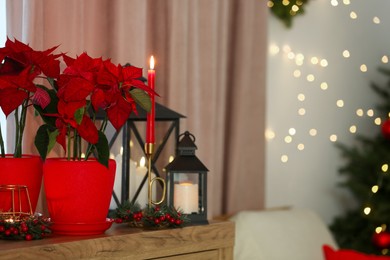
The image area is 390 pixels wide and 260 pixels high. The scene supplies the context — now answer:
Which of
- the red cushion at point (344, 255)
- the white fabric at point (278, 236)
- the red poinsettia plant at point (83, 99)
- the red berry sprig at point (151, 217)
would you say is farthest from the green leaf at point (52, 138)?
the red cushion at point (344, 255)

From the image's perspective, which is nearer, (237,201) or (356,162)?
(237,201)

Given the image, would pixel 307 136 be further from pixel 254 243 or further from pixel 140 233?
pixel 140 233

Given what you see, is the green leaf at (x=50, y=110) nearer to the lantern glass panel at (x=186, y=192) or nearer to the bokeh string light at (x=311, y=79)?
the lantern glass panel at (x=186, y=192)

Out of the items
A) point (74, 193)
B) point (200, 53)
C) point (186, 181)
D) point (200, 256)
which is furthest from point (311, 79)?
point (74, 193)

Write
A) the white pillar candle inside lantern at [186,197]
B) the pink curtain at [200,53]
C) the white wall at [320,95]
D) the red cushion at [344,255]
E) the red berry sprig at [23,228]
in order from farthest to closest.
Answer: the white wall at [320,95] → the red cushion at [344,255] → the pink curtain at [200,53] → the white pillar candle inside lantern at [186,197] → the red berry sprig at [23,228]

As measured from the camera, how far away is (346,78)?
140 inches

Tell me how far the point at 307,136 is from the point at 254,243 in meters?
0.84

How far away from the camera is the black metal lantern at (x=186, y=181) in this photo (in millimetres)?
1951

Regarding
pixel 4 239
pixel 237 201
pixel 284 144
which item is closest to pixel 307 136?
pixel 284 144

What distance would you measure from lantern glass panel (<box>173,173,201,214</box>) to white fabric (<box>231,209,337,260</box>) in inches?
28.7

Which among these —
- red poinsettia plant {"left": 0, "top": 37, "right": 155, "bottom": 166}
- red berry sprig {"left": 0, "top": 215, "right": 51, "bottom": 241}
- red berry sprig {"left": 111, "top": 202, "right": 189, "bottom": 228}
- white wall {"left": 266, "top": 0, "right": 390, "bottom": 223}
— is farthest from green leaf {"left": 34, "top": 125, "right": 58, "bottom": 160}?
white wall {"left": 266, "top": 0, "right": 390, "bottom": 223}

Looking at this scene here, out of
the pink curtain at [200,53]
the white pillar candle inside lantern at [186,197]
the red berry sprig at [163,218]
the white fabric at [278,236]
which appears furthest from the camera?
the white fabric at [278,236]

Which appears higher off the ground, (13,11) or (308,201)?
(13,11)

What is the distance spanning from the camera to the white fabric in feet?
8.76
